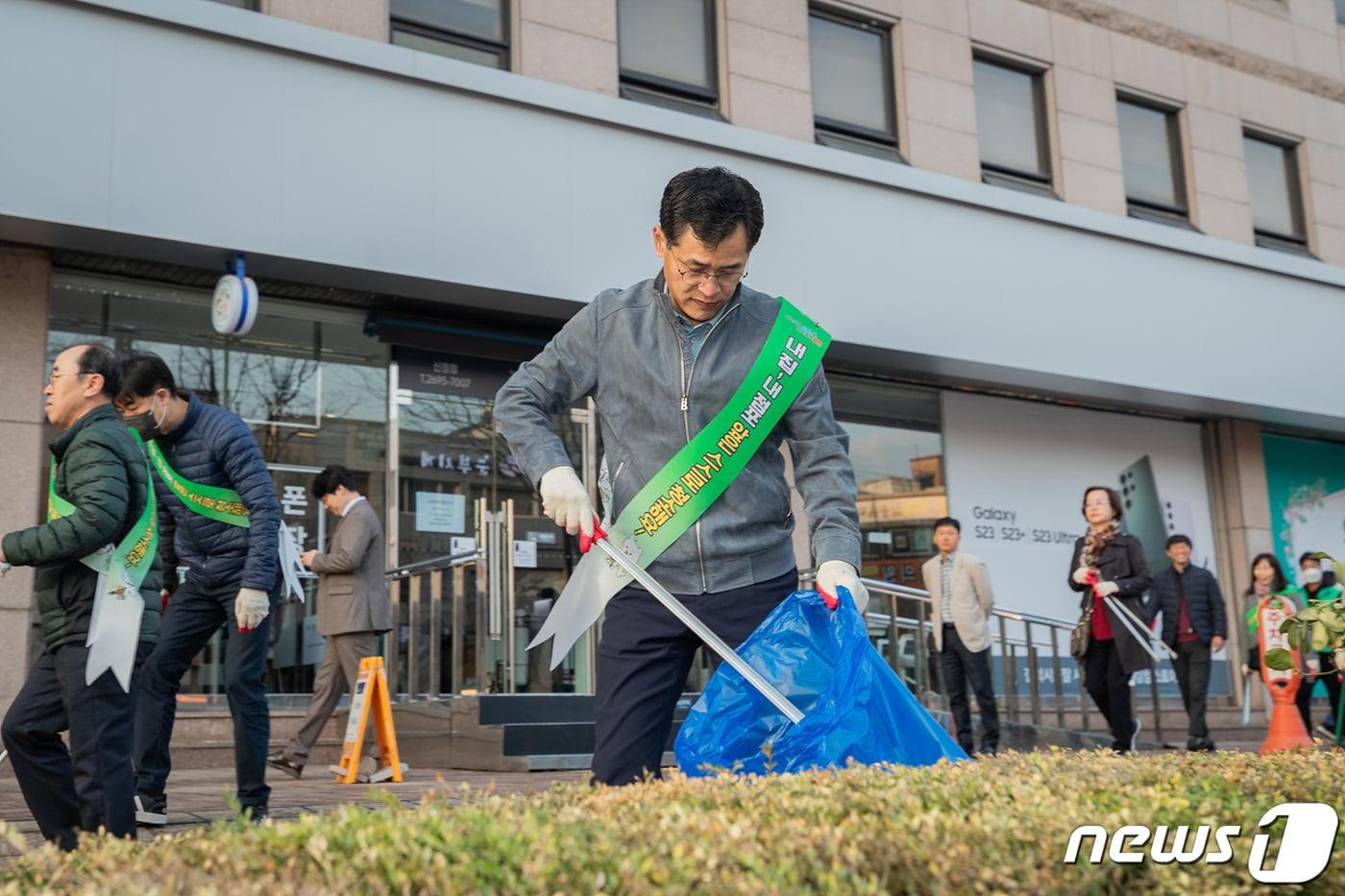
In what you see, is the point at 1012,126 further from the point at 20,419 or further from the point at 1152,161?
the point at 20,419

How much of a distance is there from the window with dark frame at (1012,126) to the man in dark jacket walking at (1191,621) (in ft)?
17.7

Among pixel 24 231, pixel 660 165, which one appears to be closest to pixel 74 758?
pixel 24 231

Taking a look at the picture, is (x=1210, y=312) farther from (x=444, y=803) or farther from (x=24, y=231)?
(x=444, y=803)

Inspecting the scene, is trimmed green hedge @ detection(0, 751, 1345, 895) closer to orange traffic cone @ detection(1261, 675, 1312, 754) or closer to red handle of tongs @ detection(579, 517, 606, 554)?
red handle of tongs @ detection(579, 517, 606, 554)

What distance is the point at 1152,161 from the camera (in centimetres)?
1619

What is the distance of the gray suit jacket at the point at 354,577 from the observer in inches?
339

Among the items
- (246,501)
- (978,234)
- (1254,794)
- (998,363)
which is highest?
(978,234)

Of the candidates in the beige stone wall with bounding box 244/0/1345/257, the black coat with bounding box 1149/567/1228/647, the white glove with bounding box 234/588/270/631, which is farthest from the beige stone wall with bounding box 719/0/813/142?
the white glove with bounding box 234/588/270/631

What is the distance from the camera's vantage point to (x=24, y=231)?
9.35 metres

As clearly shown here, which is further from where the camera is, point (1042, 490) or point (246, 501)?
point (1042, 490)

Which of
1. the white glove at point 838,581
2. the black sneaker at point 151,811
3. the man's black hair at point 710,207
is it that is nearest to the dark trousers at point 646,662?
the white glove at point 838,581

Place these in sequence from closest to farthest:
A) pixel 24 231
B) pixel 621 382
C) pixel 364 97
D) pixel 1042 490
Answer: pixel 621 382
pixel 24 231
pixel 364 97
pixel 1042 490

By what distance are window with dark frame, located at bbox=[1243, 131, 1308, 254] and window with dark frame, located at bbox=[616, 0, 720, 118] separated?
7.62 metres

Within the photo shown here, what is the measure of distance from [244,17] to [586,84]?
3078 mm
